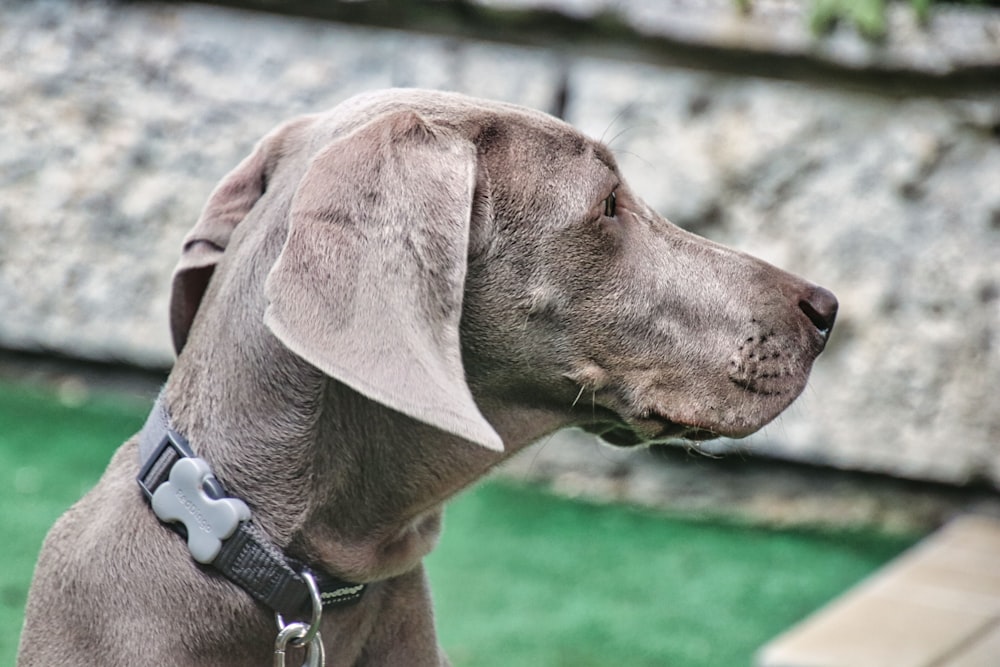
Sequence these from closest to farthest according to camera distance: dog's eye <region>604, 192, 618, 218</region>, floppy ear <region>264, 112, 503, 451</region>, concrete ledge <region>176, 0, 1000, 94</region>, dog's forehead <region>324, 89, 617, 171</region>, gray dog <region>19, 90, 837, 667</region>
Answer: floppy ear <region>264, 112, 503, 451</region>, gray dog <region>19, 90, 837, 667</region>, dog's forehead <region>324, 89, 617, 171</region>, dog's eye <region>604, 192, 618, 218</region>, concrete ledge <region>176, 0, 1000, 94</region>

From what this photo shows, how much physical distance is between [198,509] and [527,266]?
1.98 feet

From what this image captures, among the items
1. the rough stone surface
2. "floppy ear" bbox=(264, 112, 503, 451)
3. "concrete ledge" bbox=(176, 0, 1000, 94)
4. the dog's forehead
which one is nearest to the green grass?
the rough stone surface

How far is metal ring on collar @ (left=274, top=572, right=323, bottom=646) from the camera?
1808 millimetres

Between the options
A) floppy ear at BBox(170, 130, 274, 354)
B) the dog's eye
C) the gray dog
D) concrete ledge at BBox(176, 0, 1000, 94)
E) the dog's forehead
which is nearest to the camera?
the gray dog

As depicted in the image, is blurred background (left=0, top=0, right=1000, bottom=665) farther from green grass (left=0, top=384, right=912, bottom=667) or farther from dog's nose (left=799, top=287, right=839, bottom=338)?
dog's nose (left=799, top=287, right=839, bottom=338)

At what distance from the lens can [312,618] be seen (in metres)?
1.83

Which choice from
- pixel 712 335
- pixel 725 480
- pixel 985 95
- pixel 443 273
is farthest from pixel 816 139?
pixel 443 273

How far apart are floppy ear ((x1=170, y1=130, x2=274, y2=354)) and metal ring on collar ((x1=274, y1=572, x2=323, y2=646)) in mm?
613

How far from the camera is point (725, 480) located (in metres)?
4.69

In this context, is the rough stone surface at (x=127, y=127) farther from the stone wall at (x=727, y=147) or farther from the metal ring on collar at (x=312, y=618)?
the metal ring on collar at (x=312, y=618)

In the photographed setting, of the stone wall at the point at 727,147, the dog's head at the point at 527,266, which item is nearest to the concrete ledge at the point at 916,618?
the stone wall at the point at 727,147

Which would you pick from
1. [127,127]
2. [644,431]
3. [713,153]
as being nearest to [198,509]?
[644,431]

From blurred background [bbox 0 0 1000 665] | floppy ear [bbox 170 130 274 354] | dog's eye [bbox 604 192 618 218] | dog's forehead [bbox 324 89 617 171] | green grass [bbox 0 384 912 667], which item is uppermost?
dog's forehead [bbox 324 89 617 171]

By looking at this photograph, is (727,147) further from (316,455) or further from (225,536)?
(225,536)
